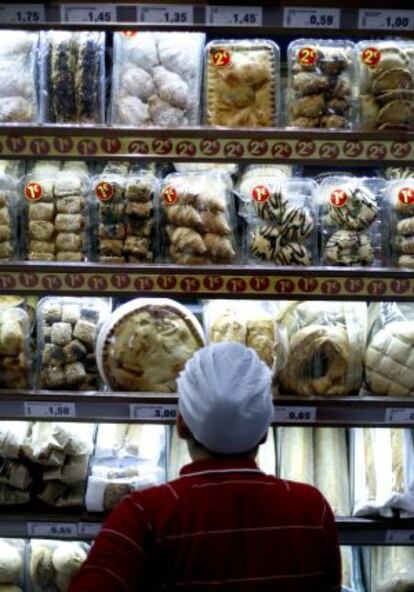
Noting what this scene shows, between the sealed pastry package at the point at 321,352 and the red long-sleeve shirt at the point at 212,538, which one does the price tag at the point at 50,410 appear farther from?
the red long-sleeve shirt at the point at 212,538

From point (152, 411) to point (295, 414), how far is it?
1.35ft

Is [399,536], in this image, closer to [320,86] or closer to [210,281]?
[210,281]

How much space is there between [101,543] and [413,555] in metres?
1.51

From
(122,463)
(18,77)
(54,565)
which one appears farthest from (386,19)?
(54,565)

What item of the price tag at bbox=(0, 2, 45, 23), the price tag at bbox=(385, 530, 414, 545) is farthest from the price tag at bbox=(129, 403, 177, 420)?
the price tag at bbox=(0, 2, 45, 23)

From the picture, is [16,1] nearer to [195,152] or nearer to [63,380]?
[195,152]

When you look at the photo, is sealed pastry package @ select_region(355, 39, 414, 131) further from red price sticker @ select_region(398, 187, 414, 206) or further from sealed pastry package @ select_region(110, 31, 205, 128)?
sealed pastry package @ select_region(110, 31, 205, 128)

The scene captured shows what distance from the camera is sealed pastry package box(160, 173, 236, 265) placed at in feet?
8.50

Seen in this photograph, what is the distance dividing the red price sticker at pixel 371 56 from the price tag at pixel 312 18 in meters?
0.17

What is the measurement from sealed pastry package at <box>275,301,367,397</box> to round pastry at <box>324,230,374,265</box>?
0.20 meters

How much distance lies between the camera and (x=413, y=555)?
2.94 m

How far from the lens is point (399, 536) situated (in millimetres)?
2721

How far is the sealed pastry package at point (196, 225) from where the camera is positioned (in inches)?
102

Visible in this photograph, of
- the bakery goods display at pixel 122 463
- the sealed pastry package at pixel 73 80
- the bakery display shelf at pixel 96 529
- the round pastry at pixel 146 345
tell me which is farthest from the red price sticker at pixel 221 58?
A: the bakery display shelf at pixel 96 529
